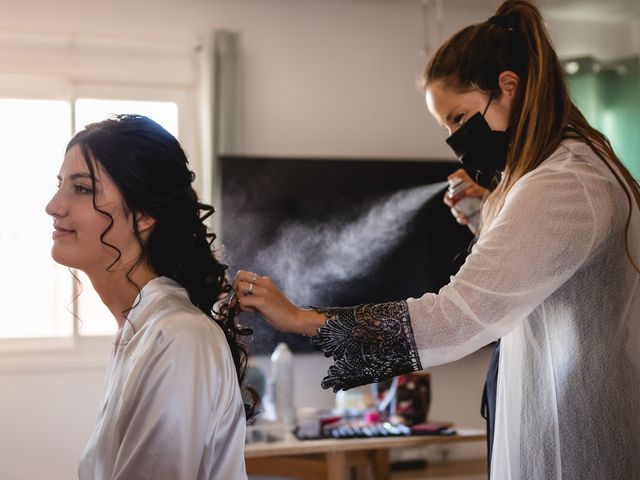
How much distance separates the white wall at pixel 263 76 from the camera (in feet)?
12.7

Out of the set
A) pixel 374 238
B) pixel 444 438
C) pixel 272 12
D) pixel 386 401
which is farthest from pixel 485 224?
pixel 272 12

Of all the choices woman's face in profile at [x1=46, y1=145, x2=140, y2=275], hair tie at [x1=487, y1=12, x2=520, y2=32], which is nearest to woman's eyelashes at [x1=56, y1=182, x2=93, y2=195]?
woman's face in profile at [x1=46, y1=145, x2=140, y2=275]

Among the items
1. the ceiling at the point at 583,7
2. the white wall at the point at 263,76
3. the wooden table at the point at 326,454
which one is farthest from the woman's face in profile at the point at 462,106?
the ceiling at the point at 583,7

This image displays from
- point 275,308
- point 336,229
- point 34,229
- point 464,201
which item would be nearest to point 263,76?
point 336,229

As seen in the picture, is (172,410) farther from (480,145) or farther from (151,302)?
(480,145)

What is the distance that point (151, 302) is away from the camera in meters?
1.39

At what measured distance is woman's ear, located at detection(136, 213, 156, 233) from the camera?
1.47m

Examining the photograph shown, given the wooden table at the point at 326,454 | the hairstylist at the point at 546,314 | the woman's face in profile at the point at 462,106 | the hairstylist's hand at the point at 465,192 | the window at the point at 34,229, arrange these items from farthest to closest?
the window at the point at 34,229 < the wooden table at the point at 326,454 < the hairstylist's hand at the point at 465,192 < the woman's face in profile at the point at 462,106 < the hairstylist at the point at 546,314

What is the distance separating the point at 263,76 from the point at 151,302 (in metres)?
2.98

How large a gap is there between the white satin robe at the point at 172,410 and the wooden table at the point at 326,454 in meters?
1.77

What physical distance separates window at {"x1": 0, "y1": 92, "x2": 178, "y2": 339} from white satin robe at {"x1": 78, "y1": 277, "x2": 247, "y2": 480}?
2679mm

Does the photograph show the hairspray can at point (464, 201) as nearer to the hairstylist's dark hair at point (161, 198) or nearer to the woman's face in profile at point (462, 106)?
the woman's face in profile at point (462, 106)

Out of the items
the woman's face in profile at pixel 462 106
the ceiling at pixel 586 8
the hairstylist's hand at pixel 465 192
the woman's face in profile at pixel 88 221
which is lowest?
the woman's face in profile at pixel 88 221

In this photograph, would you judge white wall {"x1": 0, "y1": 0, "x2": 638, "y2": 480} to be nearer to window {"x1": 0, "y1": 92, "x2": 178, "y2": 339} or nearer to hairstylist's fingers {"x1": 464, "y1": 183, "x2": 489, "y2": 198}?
window {"x1": 0, "y1": 92, "x2": 178, "y2": 339}
